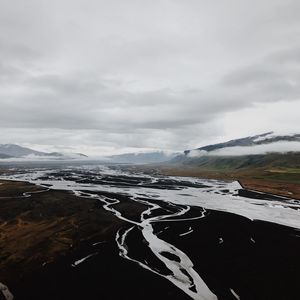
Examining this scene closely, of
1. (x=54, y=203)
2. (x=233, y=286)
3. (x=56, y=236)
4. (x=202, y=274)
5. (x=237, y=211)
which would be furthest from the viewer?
(x=54, y=203)

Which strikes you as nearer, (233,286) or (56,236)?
(233,286)

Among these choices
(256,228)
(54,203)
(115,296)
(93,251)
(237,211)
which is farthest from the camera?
(54,203)

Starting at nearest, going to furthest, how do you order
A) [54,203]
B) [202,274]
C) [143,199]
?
[202,274], [54,203], [143,199]

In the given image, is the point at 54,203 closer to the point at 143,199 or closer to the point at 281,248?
the point at 143,199

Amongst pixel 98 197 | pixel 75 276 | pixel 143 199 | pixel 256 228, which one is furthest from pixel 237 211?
pixel 75 276

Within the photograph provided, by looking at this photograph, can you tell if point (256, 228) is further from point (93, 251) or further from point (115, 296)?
point (115, 296)

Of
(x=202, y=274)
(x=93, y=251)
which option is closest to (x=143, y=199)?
(x=93, y=251)

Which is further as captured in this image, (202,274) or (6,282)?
(202,274)

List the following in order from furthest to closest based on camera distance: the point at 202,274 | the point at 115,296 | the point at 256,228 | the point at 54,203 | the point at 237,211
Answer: the point at 54,203, the point at 237,211, the point at 256,228, the point at 202,274, the point at 115,296
